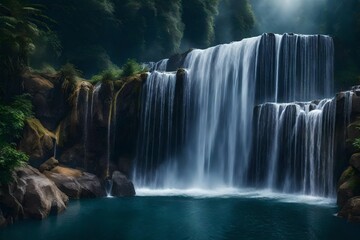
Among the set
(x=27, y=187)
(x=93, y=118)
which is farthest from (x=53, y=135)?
(x=27, y=187)

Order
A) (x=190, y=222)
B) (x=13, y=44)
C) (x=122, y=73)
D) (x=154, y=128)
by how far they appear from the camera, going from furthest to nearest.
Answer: (x=122, y=73)
(x=154, y=128)
(x=13, y=44)
(x=190, y=222)

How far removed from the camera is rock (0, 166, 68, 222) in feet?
63.8

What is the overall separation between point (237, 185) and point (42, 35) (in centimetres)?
2383

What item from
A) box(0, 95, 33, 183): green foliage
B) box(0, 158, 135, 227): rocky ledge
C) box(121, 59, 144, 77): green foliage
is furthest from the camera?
box(121, 59, 144, 77): green foliage

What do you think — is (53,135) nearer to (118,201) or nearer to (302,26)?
(118,201)

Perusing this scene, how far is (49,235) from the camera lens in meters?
17.2

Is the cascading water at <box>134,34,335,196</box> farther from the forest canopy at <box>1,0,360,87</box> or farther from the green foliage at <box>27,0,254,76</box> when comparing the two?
the green foliage at <box>27,0,254,76</box>

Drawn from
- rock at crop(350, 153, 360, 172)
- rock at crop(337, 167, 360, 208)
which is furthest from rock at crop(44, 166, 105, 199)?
rock at crop(350, 153, 360, 172)

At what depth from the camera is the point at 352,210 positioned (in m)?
19.1

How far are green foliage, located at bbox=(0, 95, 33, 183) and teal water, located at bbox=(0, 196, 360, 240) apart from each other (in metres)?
2.78

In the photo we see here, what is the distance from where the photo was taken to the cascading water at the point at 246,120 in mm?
29766

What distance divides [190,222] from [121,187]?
10766 millimetres

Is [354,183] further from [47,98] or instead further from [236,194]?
[47,98]

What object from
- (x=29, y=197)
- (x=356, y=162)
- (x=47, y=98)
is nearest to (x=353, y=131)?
(x=356, y=162)
